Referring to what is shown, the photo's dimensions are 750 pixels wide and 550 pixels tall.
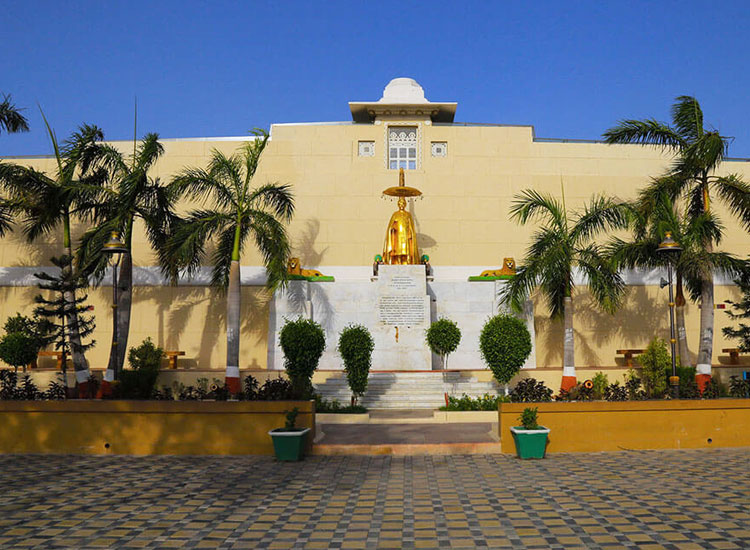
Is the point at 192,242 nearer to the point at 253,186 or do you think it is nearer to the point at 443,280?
the point at 253,186

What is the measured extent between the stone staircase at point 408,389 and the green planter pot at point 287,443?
593 cm

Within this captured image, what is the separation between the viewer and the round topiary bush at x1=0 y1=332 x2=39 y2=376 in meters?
16.4

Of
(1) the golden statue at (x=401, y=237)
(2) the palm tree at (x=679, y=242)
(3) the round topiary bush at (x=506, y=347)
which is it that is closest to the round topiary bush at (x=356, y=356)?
(3) the round topiary bush at (x=506, y=347)

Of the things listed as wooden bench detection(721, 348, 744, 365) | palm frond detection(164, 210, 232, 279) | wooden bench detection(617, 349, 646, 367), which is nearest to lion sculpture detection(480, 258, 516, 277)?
wooden bench detection(617, 349, 646, 367)

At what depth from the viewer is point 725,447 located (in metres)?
10.4

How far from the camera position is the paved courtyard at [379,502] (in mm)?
5594

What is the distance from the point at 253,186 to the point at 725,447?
17880 millimetres

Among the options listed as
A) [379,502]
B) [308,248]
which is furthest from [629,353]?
[379,502]

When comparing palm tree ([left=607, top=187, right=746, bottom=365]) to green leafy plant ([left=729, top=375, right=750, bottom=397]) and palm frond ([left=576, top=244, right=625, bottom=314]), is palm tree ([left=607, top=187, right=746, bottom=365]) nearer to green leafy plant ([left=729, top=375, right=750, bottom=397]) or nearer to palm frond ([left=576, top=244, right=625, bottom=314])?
palm frond ([left=576, top=244, right=625, bottom=314])

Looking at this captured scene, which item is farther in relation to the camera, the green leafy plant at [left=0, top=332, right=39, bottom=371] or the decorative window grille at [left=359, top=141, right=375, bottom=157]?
the decorative window grille at [left=359, top=141, right=375, bottom=157]

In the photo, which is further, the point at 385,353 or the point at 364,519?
the point at 385,353

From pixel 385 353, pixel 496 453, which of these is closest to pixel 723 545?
pixel 496 453

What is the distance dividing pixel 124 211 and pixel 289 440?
7.53m

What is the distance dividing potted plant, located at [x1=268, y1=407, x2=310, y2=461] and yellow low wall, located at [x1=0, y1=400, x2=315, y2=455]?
459 millimetres
